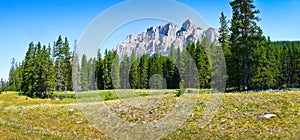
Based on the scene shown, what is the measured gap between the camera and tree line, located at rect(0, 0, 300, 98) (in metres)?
47.1

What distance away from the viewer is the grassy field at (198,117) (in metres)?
19.9

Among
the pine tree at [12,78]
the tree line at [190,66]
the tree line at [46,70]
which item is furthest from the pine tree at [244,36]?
the pine tree at [12,78]

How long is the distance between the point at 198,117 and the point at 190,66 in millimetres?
33598

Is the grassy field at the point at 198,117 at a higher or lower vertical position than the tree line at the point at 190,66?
lower

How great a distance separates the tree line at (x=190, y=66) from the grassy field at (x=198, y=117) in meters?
3.54

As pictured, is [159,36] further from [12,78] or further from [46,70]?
[12,78]

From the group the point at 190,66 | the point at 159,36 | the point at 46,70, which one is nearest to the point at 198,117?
the point at 159,36

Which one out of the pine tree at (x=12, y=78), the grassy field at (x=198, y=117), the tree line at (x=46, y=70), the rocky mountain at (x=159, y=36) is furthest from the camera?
the pine tree at (x=12, y=78)

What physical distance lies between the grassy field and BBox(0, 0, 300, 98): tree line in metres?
3.54

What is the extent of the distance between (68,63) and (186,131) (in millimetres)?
73289

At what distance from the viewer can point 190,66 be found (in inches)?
2298

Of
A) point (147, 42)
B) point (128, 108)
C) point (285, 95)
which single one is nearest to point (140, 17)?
point (147, 42)

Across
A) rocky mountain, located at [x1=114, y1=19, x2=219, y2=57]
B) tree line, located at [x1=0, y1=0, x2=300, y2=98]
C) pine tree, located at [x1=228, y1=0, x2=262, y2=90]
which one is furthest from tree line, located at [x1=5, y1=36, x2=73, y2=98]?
rocky mountain, located at [x1=114, y1=19, x2=219, y2=57]

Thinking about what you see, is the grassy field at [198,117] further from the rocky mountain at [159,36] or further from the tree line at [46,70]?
the tree line at [46,70]
